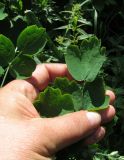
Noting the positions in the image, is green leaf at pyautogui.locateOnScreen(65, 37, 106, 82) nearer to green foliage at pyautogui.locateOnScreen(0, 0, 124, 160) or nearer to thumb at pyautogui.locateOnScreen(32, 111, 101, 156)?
green foliage at pyautogui.locateOnScreen(0, 0, 124, 160)

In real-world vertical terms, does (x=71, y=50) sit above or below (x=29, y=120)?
above

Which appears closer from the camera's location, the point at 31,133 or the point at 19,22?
the point at 31,133

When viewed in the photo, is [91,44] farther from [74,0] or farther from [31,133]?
[74,0]

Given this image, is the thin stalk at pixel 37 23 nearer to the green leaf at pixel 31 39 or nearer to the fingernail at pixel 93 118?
the green leaf at pixel 31 39

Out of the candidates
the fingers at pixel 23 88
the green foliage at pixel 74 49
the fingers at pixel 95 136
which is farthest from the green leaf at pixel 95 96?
the fingers at pixel 23 88

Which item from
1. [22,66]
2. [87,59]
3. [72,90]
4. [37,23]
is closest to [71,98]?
[72,90]

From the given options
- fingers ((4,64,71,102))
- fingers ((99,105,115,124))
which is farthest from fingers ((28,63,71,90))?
fingers ((99,105,115,124))

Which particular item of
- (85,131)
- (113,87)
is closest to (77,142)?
(85,131)
